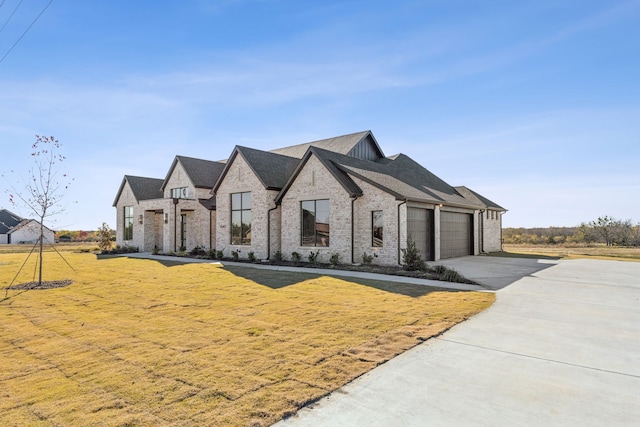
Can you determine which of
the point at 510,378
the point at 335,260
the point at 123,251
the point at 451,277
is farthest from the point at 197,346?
the point at 123,251

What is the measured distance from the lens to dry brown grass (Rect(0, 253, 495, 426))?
3643 mm

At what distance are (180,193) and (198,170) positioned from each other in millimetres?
2327

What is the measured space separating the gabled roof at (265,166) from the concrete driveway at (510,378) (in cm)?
1474

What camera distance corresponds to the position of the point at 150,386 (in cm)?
409

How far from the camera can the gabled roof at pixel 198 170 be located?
26500 millimetres

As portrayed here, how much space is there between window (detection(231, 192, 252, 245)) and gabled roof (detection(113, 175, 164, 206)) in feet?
39.1

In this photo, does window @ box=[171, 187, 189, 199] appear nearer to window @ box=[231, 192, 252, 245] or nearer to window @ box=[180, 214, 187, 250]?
window @ box=[180, 214, 187, 250]

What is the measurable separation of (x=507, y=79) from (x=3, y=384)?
16341 millimetres

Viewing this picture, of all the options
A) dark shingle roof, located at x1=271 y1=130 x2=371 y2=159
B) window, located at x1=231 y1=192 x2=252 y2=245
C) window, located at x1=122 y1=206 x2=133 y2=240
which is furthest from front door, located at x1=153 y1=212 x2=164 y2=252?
dark shingle roof, located at x1=271 y1=130 x2=371 y2=159

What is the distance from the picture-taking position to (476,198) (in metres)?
26.2

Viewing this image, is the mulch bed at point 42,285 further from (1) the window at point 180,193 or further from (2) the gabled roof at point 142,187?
(2) the gabled roof at point 142,187

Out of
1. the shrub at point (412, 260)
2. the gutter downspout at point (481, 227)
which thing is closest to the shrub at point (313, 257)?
the shrub at point (412, 260)

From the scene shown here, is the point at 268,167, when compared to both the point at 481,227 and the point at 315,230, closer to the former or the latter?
the point at 315,230

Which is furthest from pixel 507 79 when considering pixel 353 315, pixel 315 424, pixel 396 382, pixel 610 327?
pixel 315 424
